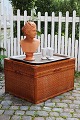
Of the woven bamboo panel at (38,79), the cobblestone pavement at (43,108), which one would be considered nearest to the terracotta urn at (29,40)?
the woven bamboo panel at (38,79)

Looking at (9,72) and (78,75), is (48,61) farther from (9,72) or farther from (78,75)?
(78,75)

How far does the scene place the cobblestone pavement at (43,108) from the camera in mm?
3977

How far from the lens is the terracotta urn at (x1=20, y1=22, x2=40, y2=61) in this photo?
4629mm

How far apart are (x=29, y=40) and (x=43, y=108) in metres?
1.21

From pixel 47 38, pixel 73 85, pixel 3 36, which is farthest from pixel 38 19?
pixel 73 85

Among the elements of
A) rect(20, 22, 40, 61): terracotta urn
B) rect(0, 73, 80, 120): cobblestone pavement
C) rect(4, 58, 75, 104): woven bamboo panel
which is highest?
rect(20, 22, 40, 61): terracotta urn

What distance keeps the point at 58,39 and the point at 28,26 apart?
2.14m

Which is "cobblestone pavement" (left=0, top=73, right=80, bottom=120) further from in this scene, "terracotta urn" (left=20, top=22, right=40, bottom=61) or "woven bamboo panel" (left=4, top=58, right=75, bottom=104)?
"terracotta urn" (left=20, top=22, right=40, bottom=61)

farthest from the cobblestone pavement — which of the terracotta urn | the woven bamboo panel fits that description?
the terracotta urn

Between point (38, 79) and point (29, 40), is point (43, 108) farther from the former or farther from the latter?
point (29, 40)

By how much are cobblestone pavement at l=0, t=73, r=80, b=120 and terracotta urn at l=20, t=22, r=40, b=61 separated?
31.9 inches

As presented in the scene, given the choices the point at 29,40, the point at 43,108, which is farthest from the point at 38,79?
the point at 29,40

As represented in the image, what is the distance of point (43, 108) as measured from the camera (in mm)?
4301

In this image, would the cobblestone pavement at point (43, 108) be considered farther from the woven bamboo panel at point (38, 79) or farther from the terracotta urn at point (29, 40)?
the terracotta urn at point (29, 40)
